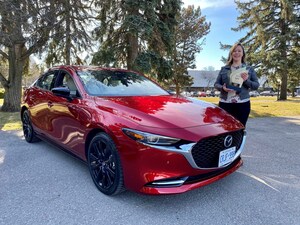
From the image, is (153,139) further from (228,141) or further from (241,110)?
(241,110)

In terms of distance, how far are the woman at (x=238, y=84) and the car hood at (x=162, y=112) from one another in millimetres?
767

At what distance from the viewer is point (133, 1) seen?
29.7 ft

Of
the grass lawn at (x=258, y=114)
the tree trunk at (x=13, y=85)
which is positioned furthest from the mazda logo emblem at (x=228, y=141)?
the tree trunk at (x=13, y=85)

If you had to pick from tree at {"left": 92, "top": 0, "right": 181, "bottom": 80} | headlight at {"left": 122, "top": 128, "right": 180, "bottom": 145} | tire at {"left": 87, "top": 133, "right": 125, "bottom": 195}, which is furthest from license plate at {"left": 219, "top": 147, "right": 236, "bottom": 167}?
tree at {"left": 92, "top": 0, "right": 181, "bottom": 80}

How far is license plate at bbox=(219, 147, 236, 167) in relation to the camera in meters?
2.47

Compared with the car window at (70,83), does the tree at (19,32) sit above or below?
above

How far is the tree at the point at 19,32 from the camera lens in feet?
→ 26.8

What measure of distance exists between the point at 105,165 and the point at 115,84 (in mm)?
1336

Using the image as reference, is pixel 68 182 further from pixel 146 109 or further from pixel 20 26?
pixel 20 26

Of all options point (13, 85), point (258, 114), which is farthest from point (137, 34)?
point (13, 85)

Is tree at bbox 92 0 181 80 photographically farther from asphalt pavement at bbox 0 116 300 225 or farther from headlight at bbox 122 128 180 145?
headlight at bbox 122 128 180 145

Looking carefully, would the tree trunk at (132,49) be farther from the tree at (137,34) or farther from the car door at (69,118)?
the car door at (69,118)

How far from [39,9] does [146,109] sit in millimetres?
8829

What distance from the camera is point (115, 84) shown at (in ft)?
11.5
